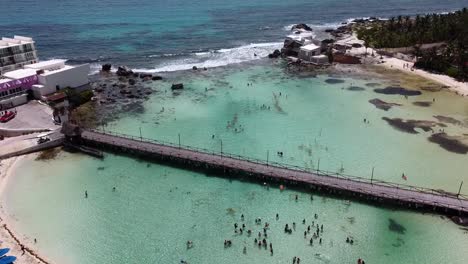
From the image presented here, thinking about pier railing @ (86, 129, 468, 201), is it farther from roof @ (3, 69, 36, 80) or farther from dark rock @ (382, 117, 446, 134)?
roof @ (3, 69, 36, 80)

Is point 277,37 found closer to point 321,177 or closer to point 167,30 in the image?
point 167,30

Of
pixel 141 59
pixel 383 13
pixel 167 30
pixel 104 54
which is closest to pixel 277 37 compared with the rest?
pixel 167 30

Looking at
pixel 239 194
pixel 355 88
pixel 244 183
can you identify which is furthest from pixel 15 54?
pixel 355 88

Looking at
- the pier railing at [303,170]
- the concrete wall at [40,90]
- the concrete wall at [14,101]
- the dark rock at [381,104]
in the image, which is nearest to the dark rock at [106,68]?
the concrete wall at [40,90]

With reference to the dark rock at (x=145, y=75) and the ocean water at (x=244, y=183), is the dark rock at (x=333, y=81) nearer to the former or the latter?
the ocean water at (x=244, y=183)

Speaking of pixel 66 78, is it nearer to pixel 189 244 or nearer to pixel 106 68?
pixel 106 68

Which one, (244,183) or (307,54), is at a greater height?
(307,54)

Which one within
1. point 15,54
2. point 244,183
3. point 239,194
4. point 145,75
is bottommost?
point 239,194

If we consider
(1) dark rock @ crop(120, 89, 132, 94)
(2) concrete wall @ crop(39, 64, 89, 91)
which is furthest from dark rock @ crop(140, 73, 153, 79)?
(2) concrete wall @ crop(39, 64, 89, 91)
